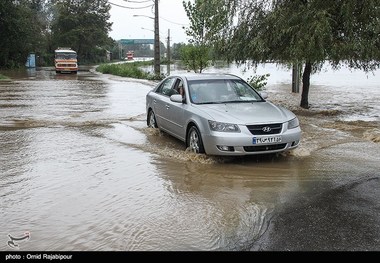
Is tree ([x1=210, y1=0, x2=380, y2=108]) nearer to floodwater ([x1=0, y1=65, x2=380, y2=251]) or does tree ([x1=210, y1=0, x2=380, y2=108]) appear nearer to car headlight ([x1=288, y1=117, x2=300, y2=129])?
floodwater ([x1=0, y1=65, x2=380, y2=251])

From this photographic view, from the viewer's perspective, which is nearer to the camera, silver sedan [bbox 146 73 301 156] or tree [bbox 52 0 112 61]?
silver sedan [bbox 146 73 301 156]

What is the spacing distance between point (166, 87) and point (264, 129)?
3213 millimetres

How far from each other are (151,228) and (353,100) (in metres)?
16.9

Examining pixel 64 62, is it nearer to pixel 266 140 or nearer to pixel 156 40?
pixel 156 40

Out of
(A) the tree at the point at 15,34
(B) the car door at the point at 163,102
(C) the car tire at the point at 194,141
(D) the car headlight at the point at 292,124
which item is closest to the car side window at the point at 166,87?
(B) the car door at the point at 163,102

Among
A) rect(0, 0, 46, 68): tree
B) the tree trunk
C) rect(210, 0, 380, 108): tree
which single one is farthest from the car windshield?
rect(0, 0, 46, 68): tree

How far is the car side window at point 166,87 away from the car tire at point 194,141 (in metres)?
1.64

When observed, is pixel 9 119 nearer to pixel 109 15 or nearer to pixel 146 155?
pixel 146 155

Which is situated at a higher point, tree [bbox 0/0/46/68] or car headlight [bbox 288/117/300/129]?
tree [bbox 0/0/46/68]

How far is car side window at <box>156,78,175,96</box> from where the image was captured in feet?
30.6

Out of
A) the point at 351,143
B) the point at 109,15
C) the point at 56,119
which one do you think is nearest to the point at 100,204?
the point at 351,143

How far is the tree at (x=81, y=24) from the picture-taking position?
67.3m

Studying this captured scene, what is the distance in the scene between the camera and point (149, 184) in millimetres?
6281
